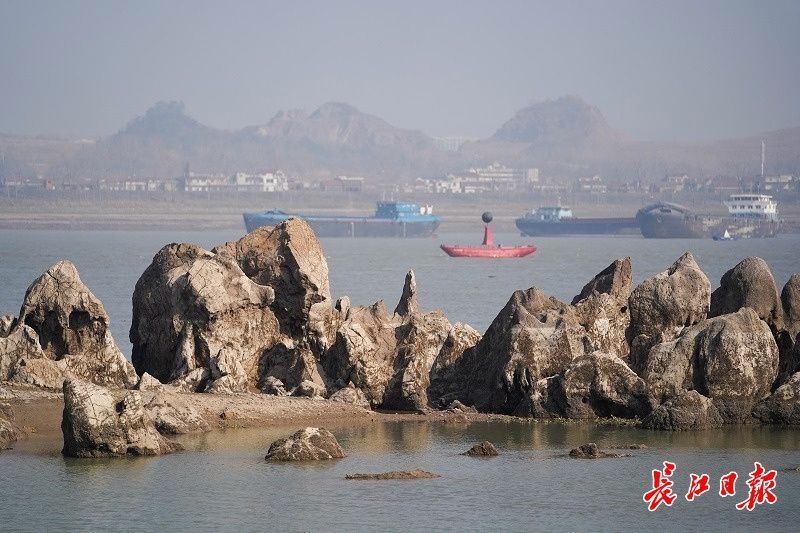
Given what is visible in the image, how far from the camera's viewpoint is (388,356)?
2842cm

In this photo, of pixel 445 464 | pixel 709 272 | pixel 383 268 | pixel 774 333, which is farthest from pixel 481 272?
pixel 445 464

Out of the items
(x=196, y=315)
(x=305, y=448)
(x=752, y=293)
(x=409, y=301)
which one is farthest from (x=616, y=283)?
(x=305, y=448)

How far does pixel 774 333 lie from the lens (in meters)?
28.2

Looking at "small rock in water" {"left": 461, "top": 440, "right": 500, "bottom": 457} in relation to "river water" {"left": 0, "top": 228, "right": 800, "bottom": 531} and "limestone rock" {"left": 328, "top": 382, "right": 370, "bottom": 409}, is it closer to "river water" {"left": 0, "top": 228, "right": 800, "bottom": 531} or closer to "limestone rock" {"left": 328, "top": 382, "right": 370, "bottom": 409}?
"river water" {"left": 0, "top": 228, "right": 800, "bottom": 531}

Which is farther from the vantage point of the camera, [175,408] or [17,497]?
[175,408]

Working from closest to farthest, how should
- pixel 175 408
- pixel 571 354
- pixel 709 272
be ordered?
1. pixel 175 408
2. pixel 571 354
3. pixel 709 272

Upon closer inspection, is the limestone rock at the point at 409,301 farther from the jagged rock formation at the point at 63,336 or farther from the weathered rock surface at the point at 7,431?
the weathered rock surface at the point at 7,431

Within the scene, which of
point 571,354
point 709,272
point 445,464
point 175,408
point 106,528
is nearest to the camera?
point 106,528

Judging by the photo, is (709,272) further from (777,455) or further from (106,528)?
(106,528)

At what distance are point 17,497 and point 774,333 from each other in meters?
13.7

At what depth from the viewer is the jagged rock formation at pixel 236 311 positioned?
27.9 m

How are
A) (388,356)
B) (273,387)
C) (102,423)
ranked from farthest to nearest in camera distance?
1. (388,356)
2. (273,387)
3. (102,423)

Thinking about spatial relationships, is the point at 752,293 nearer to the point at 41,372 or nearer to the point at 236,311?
the point at 236,311

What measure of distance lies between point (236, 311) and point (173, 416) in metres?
3.85
